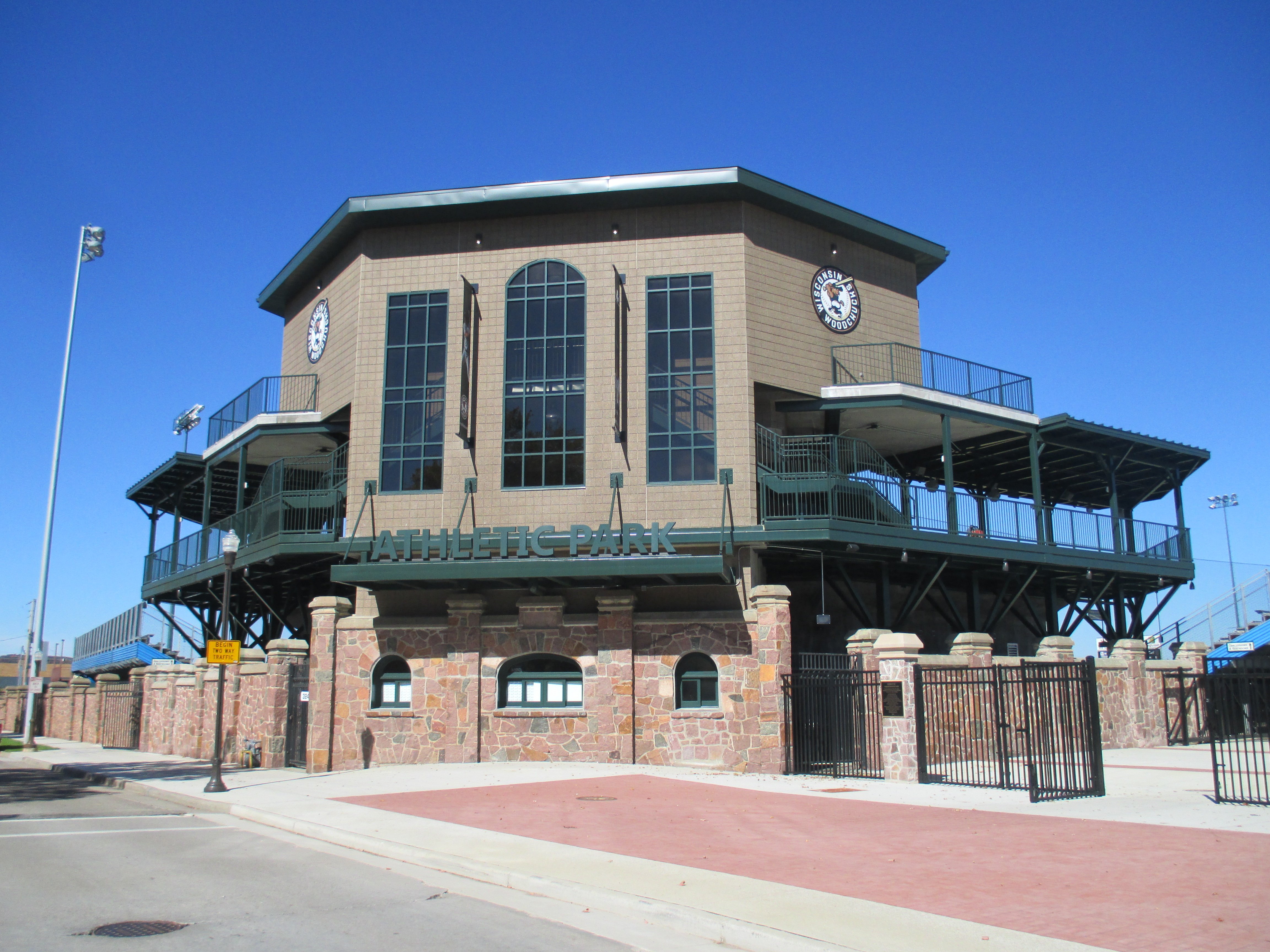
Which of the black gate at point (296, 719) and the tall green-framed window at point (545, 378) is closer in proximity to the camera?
the black gate at point (296, 719)

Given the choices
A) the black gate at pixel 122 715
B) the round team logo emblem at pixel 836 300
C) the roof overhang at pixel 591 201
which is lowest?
the black gate at pixel 122 715

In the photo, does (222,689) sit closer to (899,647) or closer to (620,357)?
(620,357)

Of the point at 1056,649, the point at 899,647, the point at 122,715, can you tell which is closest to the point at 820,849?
the point at 899,647

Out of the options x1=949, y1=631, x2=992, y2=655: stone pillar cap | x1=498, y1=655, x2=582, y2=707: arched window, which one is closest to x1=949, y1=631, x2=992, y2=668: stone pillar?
x1=949, y1=631, x2=992, y2=655: stone pillar cap

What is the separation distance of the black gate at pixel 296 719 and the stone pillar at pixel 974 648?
14.8 metres

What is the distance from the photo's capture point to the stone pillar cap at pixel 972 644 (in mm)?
21156

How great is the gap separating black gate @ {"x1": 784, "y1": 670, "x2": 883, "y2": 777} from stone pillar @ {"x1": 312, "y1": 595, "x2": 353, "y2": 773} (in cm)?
1030

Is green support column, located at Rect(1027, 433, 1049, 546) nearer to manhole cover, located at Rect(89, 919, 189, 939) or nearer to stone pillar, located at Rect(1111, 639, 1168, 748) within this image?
stone pillar, located at Rect(1111, 639, 1168, 748)

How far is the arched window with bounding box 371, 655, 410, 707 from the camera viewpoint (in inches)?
944

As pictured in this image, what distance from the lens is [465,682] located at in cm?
2331

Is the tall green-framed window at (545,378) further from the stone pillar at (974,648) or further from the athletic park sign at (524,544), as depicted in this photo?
the stone pillar at (974,648)

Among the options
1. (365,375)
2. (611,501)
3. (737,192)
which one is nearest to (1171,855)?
(611,501)

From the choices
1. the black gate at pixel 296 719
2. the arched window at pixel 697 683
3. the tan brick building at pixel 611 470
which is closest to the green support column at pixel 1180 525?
the tan brick building at pixel 611 470

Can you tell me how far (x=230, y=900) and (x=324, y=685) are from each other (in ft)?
48.9
